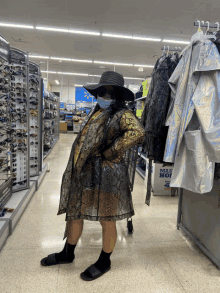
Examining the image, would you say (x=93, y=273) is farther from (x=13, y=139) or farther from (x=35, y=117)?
(x=35, y=117)

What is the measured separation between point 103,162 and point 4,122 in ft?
4.88

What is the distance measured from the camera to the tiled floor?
1583 mm

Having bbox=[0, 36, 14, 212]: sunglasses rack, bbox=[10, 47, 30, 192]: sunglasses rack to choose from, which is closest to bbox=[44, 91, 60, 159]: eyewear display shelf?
bbox=[10, 47, 30, 192]: sunglasses rack

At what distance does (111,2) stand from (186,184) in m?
5.49

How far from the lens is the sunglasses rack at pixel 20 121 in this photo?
290 centimetres

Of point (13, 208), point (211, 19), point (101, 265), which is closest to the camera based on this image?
point (101, 265)

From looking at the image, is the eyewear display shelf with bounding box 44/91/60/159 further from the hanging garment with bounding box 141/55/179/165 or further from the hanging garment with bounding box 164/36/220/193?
the hanging garment with bounding box 164/36/220/193

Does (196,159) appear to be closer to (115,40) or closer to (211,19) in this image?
(211,19)

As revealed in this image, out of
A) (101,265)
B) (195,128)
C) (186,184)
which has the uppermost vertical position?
(195,128)

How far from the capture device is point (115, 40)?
8070mm

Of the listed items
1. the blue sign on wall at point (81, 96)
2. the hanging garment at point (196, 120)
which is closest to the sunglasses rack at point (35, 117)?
the hanging garment at point (196, 120)

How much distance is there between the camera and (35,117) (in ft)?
12.6

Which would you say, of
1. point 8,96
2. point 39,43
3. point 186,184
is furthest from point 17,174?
point 39,43

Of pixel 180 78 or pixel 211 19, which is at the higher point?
pixel 211 19
